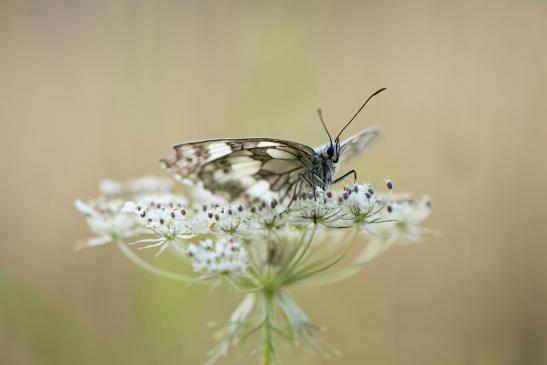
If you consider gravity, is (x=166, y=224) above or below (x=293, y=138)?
below

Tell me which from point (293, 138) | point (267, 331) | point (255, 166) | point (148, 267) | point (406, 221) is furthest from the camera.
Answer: point (293, 138)

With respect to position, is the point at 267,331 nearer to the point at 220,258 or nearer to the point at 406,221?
the point at 220,258

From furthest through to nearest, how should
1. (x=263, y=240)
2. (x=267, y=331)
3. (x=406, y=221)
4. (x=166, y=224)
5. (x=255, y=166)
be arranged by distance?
(x=406, y=221) → (x=255, y=166) → (x=263, y=240) → (x=166, y=224) → (x=267, y=331)

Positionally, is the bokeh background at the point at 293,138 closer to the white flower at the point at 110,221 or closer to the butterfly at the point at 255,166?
the white flower at the point at 110,221

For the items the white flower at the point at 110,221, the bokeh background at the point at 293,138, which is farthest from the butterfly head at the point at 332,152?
the white flower at the point at 110,221

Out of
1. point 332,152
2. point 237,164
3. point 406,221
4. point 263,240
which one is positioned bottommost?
point 263,240

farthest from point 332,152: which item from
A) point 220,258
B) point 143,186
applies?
point 143,186

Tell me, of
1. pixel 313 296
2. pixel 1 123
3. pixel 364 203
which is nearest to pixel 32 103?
pixel 1 123
